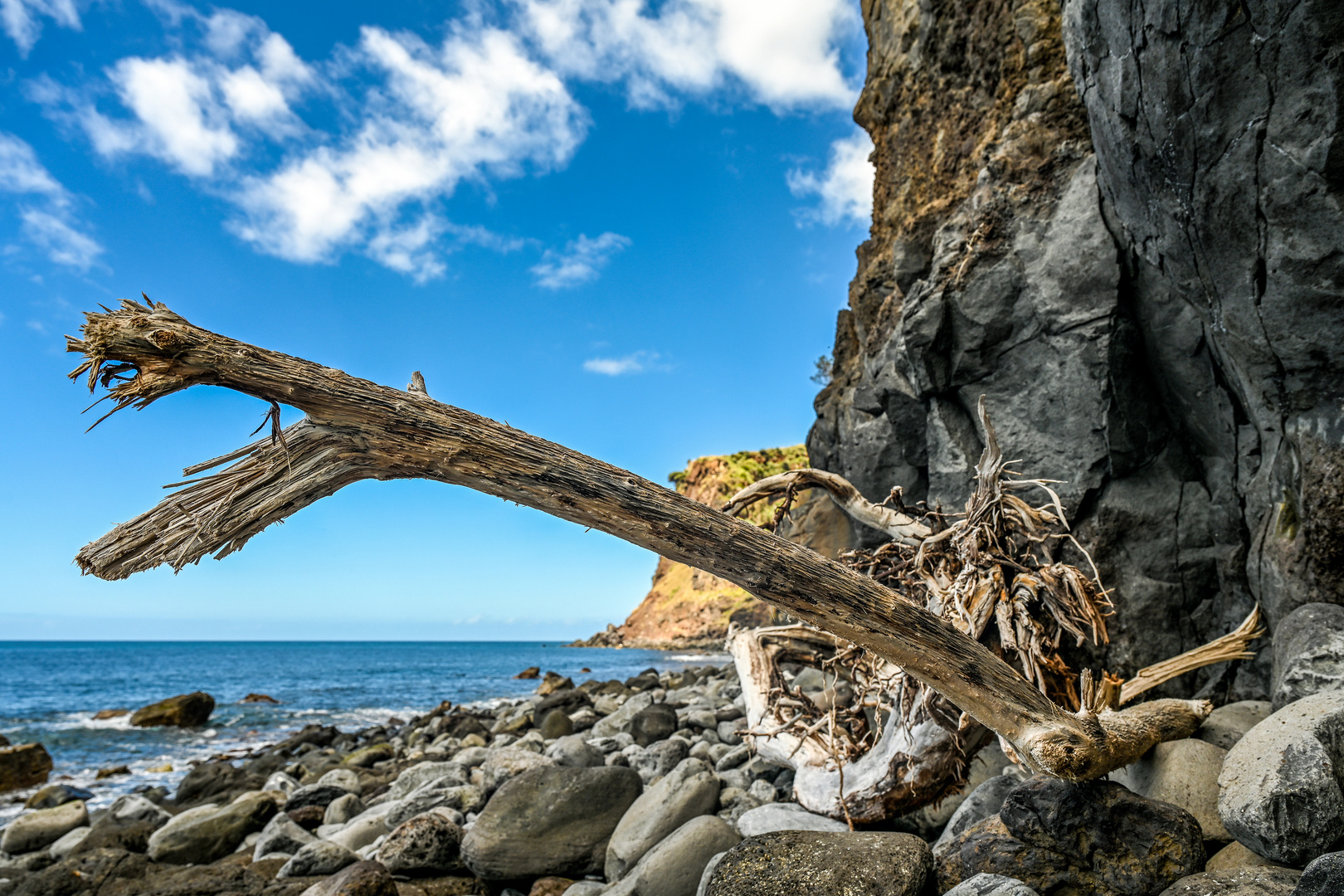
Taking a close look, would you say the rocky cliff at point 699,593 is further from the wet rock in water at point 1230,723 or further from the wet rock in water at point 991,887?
the wet rock in water at point 991,887

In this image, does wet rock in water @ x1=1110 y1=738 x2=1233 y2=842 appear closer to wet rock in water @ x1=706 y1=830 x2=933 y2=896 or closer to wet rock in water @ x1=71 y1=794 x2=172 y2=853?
wet rock in water @ x1=706 y1=830 x2=933 y2=896

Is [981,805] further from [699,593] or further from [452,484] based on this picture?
[699,593]

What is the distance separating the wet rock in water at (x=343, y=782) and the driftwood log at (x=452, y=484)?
7.75 m

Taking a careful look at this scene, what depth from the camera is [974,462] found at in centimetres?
810

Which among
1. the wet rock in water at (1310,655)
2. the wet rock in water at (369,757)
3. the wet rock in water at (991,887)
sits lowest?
the wet rock in water at (369,757)

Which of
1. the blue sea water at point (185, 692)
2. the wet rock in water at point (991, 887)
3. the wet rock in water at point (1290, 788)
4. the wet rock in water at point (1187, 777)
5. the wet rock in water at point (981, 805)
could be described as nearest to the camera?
the wet rock in water at point (1290, 788)

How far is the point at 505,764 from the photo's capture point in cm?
753

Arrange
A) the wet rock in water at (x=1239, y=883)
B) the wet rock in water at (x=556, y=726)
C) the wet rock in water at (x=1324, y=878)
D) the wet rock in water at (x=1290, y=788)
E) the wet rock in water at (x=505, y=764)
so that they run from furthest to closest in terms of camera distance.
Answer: the wet rock in water at (x=556, y=726) < the wet rock in water at (x=505, y=764) < the wet rock in water at (x=1290, y=788) < the wet rock in water at (x=1239, y=883) < the wet rock in water at (x=1324, y=878)

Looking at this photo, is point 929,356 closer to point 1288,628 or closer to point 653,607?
point 1288,628

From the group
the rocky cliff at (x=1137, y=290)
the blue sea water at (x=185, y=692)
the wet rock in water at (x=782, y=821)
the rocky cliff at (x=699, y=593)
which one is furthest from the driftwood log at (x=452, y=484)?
the rocky cliff at (x=699, y=593)

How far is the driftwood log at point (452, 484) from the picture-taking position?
244 cm

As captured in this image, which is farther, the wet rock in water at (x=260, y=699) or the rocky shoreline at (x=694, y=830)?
the wet rock in water at (x=260, y=699)

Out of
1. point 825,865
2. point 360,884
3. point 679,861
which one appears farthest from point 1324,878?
point 360,884

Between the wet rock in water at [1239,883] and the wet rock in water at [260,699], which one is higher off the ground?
the wet rock in water at [1239,883]
